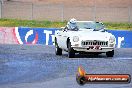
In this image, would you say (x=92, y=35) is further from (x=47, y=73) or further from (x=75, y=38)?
(x=47, y=73)

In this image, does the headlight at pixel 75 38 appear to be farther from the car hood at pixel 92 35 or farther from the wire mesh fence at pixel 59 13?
the wire mesh fence at pixel 59 13

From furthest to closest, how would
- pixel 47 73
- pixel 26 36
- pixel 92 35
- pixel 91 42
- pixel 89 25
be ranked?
pixel 26 36 < pixel 89 25 < pixel 92 35 < pixel 91 42 < pixel 47 73

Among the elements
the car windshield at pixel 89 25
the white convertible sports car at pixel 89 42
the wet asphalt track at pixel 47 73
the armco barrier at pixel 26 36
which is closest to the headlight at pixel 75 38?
the white convertible sports car at pixel 89 42

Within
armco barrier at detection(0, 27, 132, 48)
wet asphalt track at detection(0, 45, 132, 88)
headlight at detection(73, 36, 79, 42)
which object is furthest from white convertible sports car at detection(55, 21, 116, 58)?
armco barrier at detection(0, 27, 132, 48)

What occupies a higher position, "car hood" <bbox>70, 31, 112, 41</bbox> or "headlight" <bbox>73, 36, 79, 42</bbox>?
"car hood" <bbox>70, 31, 112, 41</bbox>

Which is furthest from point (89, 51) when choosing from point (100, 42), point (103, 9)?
point (103, 9)

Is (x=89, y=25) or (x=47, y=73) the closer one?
(x=47, y=73)

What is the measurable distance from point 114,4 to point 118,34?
26.0 meters

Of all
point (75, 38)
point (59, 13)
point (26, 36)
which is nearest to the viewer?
point (75, 38)

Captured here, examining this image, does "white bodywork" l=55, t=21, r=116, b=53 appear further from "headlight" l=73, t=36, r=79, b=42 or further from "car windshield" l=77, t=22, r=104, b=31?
"car windshield" l=77, t=22, r=104, b=31

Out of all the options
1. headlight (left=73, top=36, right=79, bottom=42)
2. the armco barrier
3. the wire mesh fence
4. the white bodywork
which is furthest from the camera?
the wire mesh fence

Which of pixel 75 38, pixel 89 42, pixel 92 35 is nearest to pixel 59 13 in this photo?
pixel 92 35

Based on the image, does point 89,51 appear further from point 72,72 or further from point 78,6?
point 78,6

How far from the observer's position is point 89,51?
63.7 feet
